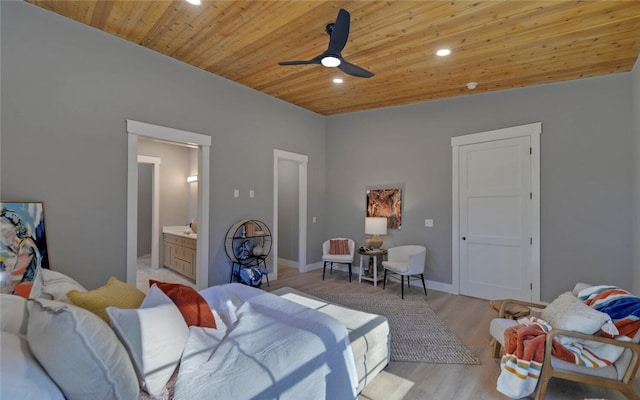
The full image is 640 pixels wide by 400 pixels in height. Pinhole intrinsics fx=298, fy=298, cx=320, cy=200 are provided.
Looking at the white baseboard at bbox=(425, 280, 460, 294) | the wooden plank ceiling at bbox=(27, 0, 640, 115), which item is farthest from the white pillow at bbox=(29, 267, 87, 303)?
the white baseboard at bbox=(425, 280, 460, 294)

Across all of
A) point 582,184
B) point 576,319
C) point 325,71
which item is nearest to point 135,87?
point 325,71

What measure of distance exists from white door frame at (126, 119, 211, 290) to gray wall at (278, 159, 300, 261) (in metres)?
2.44

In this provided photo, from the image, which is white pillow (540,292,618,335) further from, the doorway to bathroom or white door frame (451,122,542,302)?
the doorway to bathroom

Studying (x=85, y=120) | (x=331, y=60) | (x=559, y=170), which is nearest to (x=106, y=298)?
(x=85, y=120)

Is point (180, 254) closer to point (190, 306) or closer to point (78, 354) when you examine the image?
point (190, 306)

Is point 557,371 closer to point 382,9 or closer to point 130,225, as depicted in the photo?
point 382,9

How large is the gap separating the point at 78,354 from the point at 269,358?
84 centimetres

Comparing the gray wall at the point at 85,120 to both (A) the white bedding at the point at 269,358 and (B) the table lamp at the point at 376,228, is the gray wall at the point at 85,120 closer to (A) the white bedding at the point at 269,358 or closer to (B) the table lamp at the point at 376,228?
(A) the white bedding at the point at 269,358

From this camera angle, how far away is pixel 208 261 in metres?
4.25

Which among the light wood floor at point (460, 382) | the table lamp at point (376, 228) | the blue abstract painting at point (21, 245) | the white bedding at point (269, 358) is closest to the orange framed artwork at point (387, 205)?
the table lamp at point (376, 228)

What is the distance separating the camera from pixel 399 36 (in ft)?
10.1

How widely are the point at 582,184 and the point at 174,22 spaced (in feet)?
17.1

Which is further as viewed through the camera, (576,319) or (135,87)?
(135,87)

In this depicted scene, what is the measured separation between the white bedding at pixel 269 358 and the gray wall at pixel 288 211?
4.25m
